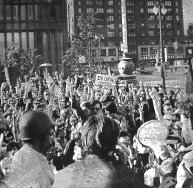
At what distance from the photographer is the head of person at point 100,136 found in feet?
8.50

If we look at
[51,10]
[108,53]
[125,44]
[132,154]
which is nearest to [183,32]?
[108,53]

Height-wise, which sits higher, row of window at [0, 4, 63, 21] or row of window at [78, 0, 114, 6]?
row of window at [78, 0, 114, 6]

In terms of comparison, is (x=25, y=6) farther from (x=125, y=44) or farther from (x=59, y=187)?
(x=59, y=187)

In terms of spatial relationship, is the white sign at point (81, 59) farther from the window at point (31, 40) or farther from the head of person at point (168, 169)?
the head of person at point (168, 169)

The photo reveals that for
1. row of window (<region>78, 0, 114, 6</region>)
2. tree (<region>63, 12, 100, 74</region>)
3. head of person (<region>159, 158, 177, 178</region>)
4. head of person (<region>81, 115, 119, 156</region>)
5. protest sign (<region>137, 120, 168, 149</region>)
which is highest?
row of window (<region>78, 0, 114, 6</region>)

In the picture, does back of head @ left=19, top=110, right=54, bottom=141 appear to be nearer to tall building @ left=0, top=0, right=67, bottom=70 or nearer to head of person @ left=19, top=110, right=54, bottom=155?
head of person @ left=19, top=110, right=54, bottom=155

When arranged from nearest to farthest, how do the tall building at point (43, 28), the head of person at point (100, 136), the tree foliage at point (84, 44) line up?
1. the head of person at point (100, 136)
2. the tree foliage at point (84, 44)
3. the tall building at point (43, 28)

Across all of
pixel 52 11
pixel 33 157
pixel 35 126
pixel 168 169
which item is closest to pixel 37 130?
pixel 35 126

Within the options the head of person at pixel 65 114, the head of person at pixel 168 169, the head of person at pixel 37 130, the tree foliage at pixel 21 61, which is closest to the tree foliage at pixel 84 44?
the tree foliage at pixel 21 61

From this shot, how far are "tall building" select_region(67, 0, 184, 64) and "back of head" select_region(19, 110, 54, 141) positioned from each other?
134m

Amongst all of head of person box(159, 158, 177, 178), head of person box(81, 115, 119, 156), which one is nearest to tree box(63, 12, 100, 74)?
head of person box(159, 158, 177, 178)

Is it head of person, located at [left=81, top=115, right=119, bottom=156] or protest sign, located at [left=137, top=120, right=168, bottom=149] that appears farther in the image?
protest sign, located at [left=137, top=120, right=168, bottom=149]

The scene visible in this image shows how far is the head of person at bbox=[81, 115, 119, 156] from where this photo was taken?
8.50 feet

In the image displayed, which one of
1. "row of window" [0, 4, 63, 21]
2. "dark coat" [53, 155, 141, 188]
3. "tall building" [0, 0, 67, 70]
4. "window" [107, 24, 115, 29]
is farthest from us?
"window" [107, 24, 115, 29]
